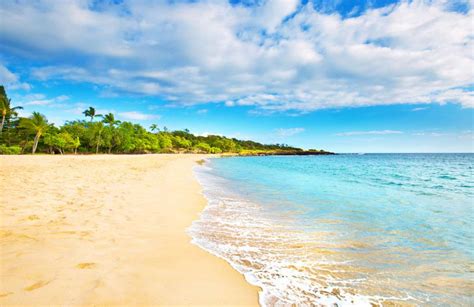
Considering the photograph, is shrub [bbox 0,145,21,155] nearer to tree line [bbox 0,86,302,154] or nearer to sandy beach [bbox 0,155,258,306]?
tree line [bbox 0,86,302,154]

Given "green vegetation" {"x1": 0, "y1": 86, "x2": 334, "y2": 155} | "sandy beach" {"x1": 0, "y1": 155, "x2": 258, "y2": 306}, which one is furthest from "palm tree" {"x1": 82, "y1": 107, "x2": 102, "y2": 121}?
"sandy beach" {"x1": 0, "y1": 155, "x2": 258, "y2": 306}

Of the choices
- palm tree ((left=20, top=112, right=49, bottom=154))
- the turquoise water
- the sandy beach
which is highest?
palm tree ((left=20, top=112, right=49, bottom=154))

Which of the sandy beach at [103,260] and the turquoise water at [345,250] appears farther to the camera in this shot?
the turquoise water at [345,250]

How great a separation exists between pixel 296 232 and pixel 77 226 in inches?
186

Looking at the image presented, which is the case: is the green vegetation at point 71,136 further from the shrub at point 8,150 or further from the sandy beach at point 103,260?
the sandy beach at point 103,260

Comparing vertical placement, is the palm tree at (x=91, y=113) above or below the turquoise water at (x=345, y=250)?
above

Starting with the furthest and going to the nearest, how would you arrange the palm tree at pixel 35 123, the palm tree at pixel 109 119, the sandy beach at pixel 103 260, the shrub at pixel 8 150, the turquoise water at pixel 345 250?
the palm tree at pixel 109 119 < the palm tree at pixel 35 123 < the shrub at pixel 8 150 < the turquoise water at pixel 345 250 < the sandy beach at pixel 103 260

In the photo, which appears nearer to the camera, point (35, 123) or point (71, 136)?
point (35, 123)

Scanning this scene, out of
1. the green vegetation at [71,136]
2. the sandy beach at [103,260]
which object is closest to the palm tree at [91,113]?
the green vegetation at [71,136]

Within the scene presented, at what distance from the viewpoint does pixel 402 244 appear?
496 centimetres

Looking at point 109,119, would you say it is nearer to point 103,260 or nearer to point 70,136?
point 70,136

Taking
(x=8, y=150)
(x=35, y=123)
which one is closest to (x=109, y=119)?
(x=35, y=123)

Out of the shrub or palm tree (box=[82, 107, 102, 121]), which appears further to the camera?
palm tree (box=[82, 107, 102, 121])

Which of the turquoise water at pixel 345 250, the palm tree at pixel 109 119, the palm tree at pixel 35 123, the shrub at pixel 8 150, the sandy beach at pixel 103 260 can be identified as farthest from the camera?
the palm tree at pixel 109 119
